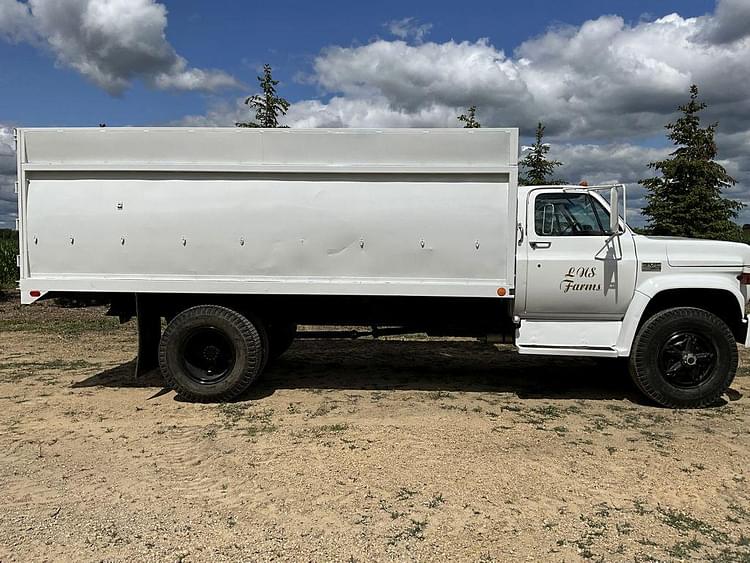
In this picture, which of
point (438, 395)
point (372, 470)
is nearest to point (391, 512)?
point (372, 470)

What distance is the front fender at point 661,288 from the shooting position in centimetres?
589

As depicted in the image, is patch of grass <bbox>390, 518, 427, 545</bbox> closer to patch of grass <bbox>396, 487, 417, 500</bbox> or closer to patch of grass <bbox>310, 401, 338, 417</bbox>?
patch of grass <bbox>396, 487, 417, 500</bbox>

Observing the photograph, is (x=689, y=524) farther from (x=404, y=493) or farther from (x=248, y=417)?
(x=248, y=417)

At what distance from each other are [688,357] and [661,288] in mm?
746

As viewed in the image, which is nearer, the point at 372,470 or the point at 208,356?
the point at 372,470

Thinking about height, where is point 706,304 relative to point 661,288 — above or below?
below

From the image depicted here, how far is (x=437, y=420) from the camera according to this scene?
5.67 m

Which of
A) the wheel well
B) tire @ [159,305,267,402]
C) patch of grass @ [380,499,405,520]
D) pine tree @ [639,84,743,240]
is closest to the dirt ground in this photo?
patch of grass @ [380,499,405,520]

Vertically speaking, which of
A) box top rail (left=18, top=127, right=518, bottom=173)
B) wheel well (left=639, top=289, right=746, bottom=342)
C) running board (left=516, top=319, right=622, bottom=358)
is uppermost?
box top rail (left=18, top=127, right=518, bottom=173)

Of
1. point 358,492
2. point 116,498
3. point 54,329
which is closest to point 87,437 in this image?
point 116,498

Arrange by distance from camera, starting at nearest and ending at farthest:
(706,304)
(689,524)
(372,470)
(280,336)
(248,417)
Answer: (689,524) → (372,470) → (248,417) → (706,304) → (280,336)

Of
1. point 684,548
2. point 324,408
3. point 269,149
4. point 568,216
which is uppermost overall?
point 269,149

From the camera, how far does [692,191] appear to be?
591 inches

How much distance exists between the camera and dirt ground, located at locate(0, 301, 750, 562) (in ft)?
11.5
